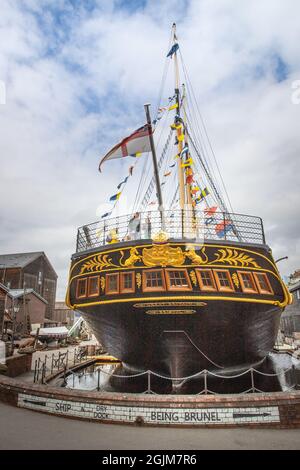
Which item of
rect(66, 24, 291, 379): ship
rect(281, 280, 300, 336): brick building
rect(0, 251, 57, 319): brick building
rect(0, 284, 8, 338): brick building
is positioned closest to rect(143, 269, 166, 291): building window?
rect(66, 24, 291, 379): ship

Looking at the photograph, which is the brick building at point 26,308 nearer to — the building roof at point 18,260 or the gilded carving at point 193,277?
the building roof at point 18,260

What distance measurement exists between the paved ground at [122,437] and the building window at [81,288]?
389 centimetres

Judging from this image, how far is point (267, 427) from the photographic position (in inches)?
208

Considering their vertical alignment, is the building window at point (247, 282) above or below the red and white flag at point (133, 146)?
below

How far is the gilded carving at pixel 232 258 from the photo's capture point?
798 cm

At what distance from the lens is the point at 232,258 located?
8062 mm

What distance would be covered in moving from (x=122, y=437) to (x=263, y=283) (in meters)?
5.42

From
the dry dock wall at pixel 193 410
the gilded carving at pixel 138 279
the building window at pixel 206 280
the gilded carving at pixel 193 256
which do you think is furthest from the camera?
the gilded carving at pixel 138 279

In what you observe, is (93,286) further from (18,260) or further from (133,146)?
(18,260)

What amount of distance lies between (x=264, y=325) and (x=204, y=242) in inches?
130

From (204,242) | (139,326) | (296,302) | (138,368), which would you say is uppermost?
(296,302)

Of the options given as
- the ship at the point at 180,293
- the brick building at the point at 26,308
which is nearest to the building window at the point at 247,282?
the ship at the point at 180,293
